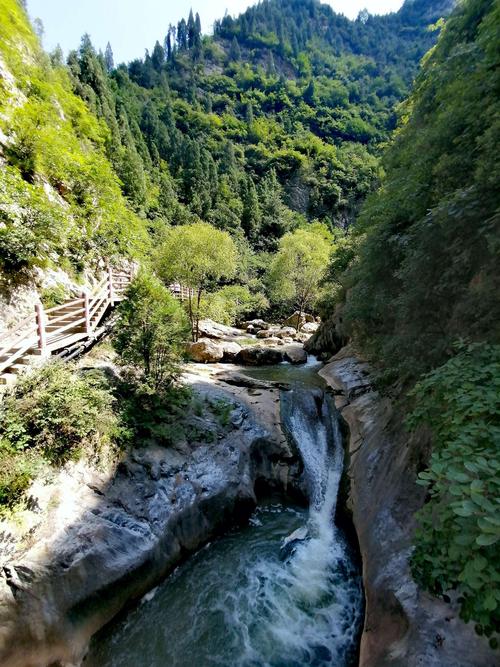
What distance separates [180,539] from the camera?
6559 mm

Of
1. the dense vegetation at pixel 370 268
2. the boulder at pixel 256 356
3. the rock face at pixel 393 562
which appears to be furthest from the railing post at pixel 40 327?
the boulder at pixel 256 356

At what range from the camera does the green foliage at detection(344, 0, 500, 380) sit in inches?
172

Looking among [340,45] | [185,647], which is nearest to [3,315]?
[185,647]

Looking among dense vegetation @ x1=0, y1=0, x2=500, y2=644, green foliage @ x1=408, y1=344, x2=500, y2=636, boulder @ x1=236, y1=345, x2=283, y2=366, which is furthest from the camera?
boulder @ x1=236, y1=345, x2=283, y2=366

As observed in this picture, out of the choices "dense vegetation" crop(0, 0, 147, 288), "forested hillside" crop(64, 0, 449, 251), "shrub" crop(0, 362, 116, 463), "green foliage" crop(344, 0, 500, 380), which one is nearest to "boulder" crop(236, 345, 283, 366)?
"dense vegetation" crop(0, 0, 147, 288)

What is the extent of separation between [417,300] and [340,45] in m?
182

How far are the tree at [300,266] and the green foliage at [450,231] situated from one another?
24.4 m

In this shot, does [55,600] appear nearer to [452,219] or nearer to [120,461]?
[120,461]

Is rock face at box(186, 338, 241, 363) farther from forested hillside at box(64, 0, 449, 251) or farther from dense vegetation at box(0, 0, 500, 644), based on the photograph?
forested hillside at box(64, 0, 449, 251)

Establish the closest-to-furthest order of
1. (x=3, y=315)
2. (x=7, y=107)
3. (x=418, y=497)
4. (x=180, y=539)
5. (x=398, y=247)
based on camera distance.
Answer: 1. (x=418, y=497)
2. (x=180, y=539)
3. (x=398, y=247)
4. (x=3, y=315)
5. (x=7, y=107)

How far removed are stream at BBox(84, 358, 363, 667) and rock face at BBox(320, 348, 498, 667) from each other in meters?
0.66

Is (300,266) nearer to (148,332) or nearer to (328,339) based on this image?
(328,339)

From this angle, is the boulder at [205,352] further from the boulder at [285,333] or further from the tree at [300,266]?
the tree at [300,266]

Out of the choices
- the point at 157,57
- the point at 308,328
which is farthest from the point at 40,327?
A: the point at 157,57
